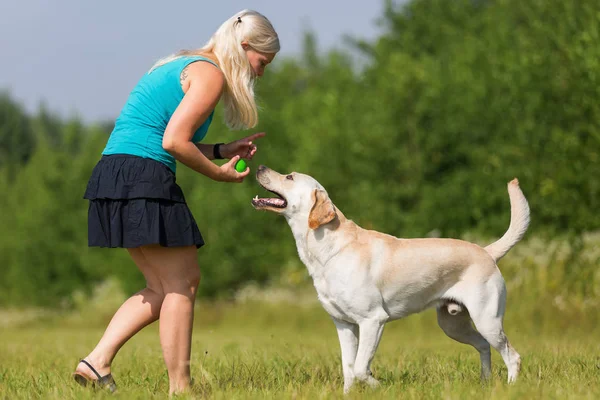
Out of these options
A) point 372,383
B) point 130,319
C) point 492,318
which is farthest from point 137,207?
point 492,318

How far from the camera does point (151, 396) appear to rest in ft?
14.5

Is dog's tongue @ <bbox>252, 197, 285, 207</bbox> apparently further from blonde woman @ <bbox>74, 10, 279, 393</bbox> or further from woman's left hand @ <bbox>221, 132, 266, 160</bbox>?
blonde woman @ <bbox>74, 10, 279, 393</bbox>

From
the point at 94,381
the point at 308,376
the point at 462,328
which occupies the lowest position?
the point at 308,376

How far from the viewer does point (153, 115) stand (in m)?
4.81

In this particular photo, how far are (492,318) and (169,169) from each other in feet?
7.97

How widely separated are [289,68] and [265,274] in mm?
27769

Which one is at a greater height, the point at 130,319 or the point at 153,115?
the point at 153,115

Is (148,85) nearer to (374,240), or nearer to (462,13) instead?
(374,240)

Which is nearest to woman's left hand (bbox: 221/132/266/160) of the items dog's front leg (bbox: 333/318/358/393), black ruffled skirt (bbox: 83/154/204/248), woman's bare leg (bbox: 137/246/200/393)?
black ruffled skirt (bbox: 83/154/204/248)

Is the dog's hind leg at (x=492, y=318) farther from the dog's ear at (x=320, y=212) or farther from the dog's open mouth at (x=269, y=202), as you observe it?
the dog's open mouth at (x=269, y=202)

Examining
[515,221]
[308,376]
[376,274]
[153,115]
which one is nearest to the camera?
[153,115]

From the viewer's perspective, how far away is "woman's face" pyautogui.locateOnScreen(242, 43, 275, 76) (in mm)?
4957

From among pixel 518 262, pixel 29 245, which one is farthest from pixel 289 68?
pixel 518 262

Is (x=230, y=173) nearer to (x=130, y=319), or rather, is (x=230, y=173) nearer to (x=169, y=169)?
(x=169, y=169)
